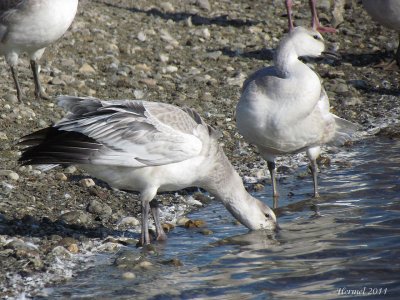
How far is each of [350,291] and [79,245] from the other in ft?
7.32

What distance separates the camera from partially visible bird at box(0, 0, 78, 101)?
32.2ft

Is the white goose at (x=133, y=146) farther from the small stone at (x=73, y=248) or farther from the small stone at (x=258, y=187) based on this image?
the small stone at (x=258, y=187)

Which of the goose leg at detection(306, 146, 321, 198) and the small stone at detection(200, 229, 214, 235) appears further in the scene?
the goose leg at detection(306, 146, 321, 198)

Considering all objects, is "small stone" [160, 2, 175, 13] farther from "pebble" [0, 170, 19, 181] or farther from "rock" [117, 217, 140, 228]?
"rock" [117, 217, 140, 228]

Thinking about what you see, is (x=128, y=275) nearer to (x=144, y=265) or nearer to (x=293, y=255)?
(x=144, y=265)

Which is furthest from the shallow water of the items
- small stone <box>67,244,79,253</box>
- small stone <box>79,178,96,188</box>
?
small stone <box>79,178,96,188</box>

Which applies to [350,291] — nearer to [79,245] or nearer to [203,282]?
[203,282]

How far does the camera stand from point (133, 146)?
715cm

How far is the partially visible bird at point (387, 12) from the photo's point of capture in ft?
41.6

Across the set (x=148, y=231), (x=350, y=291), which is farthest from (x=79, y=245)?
(x=350, y=291)

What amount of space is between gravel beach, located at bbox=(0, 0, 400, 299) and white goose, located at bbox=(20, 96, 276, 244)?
2.01 feet

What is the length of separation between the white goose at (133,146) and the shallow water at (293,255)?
0.58m

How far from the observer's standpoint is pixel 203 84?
11.4 metres

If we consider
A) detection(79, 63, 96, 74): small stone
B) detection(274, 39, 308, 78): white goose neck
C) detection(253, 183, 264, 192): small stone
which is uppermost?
detection(274, 39, 308, 78): white goose neck
